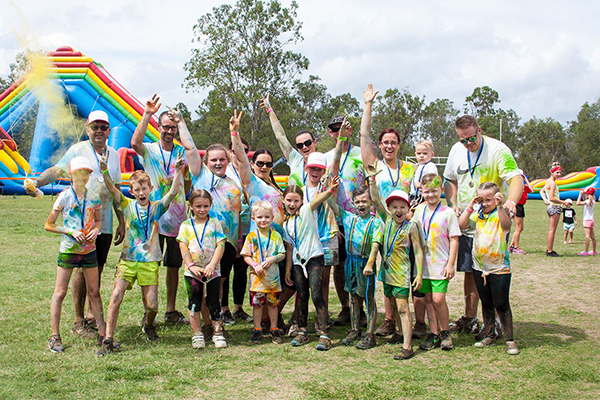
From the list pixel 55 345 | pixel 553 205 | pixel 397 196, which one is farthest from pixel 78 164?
pixel 553 205

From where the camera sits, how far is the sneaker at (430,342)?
5213mm

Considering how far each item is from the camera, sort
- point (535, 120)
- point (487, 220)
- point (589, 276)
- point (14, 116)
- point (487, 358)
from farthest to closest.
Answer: point (535, 120)
point (14, 116)
point (589, 276)
point (487, 220)
point (487, 358)

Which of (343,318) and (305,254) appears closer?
(305,254)

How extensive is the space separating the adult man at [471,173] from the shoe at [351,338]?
1231 mm

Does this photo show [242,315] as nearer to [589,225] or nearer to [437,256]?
[437,256]

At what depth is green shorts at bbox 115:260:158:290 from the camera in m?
5.31

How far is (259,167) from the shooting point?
604 centimetres

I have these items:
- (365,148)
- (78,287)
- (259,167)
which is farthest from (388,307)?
(78,287)

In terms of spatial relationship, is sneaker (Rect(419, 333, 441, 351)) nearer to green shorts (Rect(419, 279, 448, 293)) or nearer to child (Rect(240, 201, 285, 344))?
green shorts (Rect(419, 279, 448, 293))

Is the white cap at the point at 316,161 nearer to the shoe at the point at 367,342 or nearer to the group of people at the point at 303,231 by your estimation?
the group of people at the point at 303,231

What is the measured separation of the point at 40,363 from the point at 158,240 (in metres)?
1.51

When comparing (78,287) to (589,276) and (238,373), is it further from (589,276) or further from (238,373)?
(589,276)

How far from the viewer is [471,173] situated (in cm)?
559

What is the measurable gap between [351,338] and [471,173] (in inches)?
81.1
